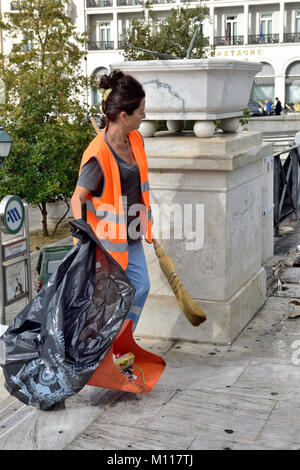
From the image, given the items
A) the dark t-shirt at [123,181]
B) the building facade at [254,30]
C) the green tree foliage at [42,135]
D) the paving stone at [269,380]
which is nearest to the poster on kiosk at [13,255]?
the dark t-shirt at [123,181]

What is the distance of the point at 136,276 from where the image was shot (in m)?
3.98

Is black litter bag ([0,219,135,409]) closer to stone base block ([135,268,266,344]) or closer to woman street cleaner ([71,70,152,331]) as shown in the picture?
woman street cleaner ([71,70,152,331])

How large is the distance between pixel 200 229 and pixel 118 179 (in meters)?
1.14

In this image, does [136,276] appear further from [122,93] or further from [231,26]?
[231,26]

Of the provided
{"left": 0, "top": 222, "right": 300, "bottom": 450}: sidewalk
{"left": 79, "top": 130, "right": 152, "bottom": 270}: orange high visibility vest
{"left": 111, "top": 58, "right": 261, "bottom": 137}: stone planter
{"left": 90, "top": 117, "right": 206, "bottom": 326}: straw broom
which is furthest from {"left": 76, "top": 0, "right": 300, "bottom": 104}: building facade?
{"left": 79, "top": 130, "right": 152, "bottom": 270}: orange high visibility vest

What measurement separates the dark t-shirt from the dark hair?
23cm

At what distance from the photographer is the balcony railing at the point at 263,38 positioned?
46812 millimetres

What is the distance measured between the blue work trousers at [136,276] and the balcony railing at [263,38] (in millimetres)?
45459

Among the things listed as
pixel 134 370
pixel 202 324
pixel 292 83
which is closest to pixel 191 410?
pixel 134 370

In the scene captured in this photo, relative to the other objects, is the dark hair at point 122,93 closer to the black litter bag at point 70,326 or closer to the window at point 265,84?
the black litter bag at point 70,326
